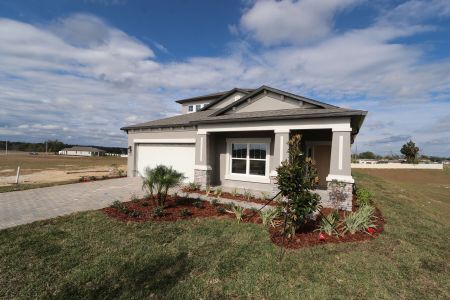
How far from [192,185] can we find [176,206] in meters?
3.53

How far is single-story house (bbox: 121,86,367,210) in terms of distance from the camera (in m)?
9.48

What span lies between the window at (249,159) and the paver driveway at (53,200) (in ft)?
17.3

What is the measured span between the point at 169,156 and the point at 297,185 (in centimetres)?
1127

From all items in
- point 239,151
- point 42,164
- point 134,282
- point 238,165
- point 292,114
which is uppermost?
point 292,114

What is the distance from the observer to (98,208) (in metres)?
8.83

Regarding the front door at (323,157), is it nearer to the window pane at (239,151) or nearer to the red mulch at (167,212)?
the window pane at (239,151)

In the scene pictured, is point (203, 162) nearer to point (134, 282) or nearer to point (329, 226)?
point (329, 226)

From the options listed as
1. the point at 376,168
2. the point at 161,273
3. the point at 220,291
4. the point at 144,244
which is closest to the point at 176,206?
the point at 144,244

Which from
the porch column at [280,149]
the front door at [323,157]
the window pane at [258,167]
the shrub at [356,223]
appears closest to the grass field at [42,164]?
the window pane at [258,167]

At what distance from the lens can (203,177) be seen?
12961mm

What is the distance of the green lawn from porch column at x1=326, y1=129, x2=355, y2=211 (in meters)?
2.35

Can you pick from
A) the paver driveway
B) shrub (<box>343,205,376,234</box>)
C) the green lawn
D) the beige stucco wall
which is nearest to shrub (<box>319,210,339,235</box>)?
shrub (<box>343,205,376,234</box>)

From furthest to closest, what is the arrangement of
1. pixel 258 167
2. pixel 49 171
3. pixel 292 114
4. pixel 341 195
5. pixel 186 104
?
pixel 49 171
pixel 186 104
pixel 258 167
pixel 292 114
pixel 341 195

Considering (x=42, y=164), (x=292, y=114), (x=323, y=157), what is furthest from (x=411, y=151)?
(x=42, y=164)
